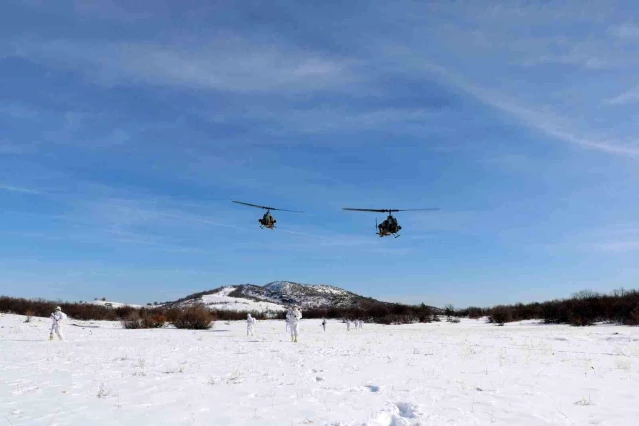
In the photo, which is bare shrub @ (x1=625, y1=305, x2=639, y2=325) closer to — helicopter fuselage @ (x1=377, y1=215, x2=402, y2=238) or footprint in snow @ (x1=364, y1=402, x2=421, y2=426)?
helicopter fuselage @ (x1=377, y1=215, x2=402, y2=238)

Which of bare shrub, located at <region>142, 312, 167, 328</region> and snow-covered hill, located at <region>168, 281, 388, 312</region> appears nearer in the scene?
bare shrub, located at <region>142, 312, 167, 328</region>

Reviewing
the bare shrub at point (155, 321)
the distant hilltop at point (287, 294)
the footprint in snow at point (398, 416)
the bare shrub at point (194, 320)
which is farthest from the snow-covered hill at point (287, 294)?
the footprint in snow at point (398, 416)

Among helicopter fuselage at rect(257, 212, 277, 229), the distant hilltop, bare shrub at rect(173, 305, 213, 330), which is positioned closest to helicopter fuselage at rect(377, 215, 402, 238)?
helicopter fuselage at rect(257, 212, 277, 229)

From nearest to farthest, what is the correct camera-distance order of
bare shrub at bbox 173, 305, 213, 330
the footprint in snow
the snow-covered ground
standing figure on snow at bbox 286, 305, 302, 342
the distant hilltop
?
the footprint in snow, the snow-covered ground, standing figure on snow at bbox 286, 305, 302, 342, bare shrub at bbox 173, 305, 213, 330, the distant hilltop

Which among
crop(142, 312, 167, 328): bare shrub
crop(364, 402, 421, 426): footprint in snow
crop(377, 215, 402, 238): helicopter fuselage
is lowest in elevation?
crop(364, 402, 421, 426): footprint in snow

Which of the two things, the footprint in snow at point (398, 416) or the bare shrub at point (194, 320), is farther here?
the bare shrub at point (194, 320)

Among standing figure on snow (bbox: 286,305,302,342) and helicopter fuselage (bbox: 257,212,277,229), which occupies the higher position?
helicopter fuselage (bbox: 257,212,277,229)

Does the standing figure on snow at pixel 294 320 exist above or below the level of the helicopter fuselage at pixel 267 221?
below

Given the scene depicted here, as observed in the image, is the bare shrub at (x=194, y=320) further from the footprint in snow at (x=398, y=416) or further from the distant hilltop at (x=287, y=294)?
the distant hilltop at (x=287, y=294)

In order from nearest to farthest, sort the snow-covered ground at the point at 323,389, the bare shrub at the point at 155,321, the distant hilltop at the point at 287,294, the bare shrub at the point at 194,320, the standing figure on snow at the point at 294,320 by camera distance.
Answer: the snow-covered ground at the point at 323,389
the standing figure on snow at the point at 294,320
the bare shrub at the point at 194,320
the bare shrub at the point at 155,321
the distant hilltop at the point at 287,294

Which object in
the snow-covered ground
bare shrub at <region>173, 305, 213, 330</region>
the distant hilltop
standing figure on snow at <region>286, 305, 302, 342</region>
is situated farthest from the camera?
the distant hilltop

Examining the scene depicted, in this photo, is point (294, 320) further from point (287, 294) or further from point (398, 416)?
point (287, 294)

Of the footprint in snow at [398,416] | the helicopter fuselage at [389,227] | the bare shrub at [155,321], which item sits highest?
the helicopter fuselage at [389,227]

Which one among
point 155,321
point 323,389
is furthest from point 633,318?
point 155,321
